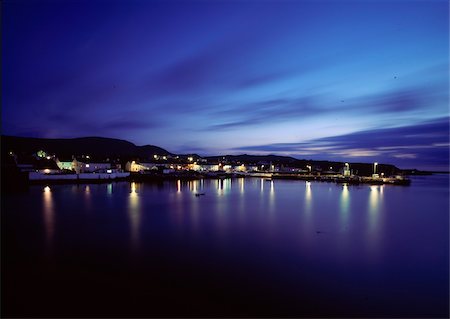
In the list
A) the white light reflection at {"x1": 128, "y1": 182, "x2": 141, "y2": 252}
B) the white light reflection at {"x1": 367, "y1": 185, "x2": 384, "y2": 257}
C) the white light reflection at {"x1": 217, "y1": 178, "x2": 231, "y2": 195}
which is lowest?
the white light reflection at {"x1": 217, "y1": 178, "x2": 231, "y2": 195}

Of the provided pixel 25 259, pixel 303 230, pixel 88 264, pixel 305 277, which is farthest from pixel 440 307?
pixel 25 259

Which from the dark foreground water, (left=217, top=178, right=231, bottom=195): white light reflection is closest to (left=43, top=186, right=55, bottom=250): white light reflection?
the dark foreground water

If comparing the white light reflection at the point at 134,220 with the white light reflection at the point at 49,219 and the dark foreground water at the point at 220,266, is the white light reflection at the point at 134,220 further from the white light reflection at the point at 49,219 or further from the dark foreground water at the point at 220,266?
the white light reflection at the point at 49,219

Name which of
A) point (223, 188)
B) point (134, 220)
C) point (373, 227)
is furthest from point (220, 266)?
point (223, 188)

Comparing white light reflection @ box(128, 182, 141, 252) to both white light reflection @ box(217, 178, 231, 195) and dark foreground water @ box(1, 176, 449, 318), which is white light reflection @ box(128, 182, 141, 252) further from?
white light reflection @ box(217, 178, 231, 195)

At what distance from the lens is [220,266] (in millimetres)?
7938

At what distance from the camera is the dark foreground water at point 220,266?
230 inches

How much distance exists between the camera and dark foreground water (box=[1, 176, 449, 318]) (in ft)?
19.1

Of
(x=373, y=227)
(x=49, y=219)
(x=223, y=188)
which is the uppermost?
(x=49, y=219)

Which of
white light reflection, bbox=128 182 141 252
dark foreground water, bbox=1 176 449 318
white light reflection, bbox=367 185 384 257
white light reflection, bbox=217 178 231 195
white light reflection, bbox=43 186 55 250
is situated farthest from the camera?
white light reflection, bbox=217 178 231 195

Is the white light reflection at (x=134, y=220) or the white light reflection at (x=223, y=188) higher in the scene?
the white light reflection at (x=134, y=220)

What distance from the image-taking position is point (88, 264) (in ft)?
26.1

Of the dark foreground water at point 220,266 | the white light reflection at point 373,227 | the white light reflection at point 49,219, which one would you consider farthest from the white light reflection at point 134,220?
the white light reflection at point 373,227

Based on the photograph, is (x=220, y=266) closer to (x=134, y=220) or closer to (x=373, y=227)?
(x=134, y=220)
